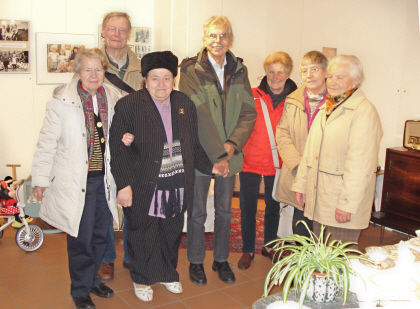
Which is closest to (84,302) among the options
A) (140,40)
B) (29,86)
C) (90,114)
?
(90,114)

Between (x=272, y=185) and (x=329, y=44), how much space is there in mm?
2363

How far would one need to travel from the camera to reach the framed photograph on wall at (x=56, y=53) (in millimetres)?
4727

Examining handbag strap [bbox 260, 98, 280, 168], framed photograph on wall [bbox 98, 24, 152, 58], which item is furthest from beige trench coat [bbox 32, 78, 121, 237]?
framed photograph on wall [bbox 98, 24, 152, 58]

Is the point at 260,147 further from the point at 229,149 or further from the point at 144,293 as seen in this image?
the point at 144,293

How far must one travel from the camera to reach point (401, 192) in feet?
13.3

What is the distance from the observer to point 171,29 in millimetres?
5004

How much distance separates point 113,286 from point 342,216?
1.67 metres

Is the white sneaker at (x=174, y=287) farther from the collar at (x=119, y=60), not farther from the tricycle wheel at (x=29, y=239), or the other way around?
the collar at (x=119, y=60)

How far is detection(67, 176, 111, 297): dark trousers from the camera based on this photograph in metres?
2.64

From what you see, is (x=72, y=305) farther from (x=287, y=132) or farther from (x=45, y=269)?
(x=287, y=132)

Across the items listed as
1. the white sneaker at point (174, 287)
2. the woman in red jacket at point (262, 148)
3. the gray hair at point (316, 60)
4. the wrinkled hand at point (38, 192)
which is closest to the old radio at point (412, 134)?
the woman in red jacket at point (262, 148)

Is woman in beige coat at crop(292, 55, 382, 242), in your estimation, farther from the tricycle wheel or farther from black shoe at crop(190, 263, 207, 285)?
the tricycle wheel

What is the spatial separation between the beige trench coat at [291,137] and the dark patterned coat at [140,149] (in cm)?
82

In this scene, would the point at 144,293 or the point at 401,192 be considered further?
the point at 401,192
